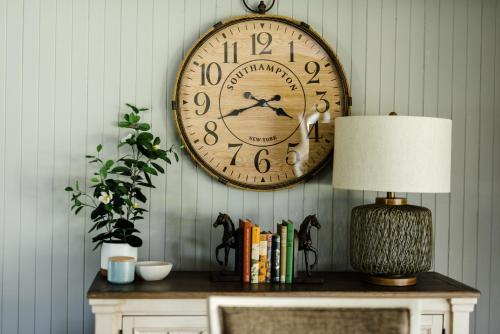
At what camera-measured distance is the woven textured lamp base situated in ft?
6.98

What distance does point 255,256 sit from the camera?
2172mm

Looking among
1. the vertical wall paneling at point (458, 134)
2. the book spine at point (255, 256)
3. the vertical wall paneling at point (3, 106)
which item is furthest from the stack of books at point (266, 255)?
the vertical wall paneling at point (3, 106)

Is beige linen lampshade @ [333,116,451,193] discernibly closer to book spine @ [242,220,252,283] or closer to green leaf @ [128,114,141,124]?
book spine @ [242,220,252,283]

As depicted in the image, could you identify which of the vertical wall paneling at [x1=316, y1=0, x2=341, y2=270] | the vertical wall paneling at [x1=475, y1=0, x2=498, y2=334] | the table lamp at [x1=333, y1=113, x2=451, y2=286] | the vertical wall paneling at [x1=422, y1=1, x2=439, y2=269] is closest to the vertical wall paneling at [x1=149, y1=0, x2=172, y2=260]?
the vertical wall paneling at [x1=316, y1=0, x2=341, y2=270]

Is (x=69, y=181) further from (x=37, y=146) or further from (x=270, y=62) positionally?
(x=270, y=62)

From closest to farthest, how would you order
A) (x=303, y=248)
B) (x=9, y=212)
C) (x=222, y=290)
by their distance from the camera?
(x=222, y=290) → (x=303, y=248) → (x=9, y=212)

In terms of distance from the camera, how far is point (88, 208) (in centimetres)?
246

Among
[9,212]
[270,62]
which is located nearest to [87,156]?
[9,212]

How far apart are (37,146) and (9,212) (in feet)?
1.03

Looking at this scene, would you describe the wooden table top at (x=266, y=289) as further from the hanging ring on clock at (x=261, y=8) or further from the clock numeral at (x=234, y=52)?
the hanging ring on clock at (x=261, y=8)

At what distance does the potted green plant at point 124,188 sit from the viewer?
7.23 ft

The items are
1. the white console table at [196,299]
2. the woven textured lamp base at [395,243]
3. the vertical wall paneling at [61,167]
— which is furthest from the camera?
the vertical wall paneling at [61,167]

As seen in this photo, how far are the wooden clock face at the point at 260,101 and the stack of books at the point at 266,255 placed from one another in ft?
1.08

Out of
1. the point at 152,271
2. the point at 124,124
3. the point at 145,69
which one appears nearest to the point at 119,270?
the point at 152,271
